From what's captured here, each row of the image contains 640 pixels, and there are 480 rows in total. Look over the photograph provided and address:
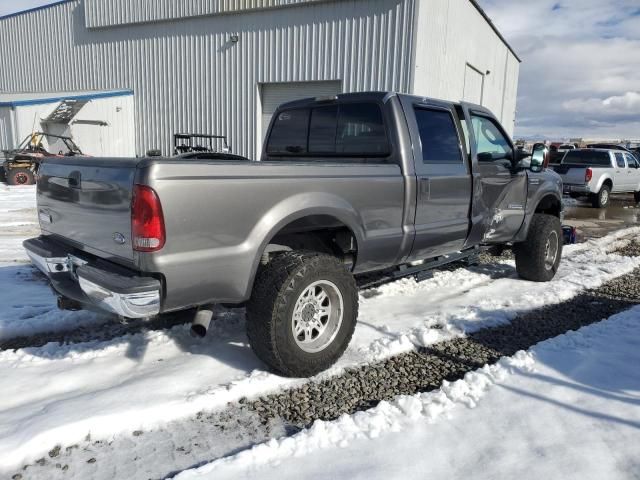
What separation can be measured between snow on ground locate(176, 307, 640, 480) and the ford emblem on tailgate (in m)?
1.26

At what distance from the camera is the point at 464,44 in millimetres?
18078

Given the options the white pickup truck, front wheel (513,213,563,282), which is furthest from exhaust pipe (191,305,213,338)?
the white pickup truck

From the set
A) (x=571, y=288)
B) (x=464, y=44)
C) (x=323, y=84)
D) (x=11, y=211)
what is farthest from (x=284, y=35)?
(x=571, y=288)

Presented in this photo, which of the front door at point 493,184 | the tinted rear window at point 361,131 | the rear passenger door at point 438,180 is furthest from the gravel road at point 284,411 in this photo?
the tinted rear window at point 361,131

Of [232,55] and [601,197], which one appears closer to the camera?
[601,197]

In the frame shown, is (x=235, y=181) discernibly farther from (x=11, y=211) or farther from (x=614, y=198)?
(x=614, y=198)

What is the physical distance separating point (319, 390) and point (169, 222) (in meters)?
1.45

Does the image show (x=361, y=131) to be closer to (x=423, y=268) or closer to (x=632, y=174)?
(x=423, y=268)

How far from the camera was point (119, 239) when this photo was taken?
107 inches

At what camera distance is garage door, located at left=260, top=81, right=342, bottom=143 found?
15.7 meters

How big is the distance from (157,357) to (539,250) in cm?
434

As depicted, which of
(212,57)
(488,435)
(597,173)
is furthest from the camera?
(212,57)

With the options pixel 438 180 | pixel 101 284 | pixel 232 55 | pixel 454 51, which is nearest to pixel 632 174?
pixel 454 51

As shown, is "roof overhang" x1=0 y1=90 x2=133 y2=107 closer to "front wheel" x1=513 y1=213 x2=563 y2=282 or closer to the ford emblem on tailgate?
"front wheel" x1=513 y1=213 x2=563 y2=282
